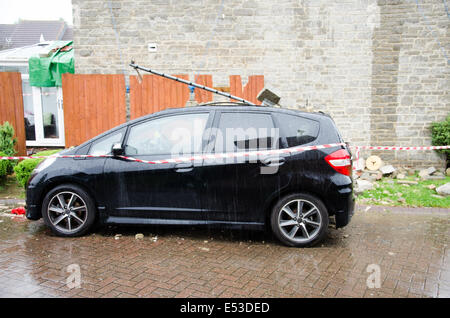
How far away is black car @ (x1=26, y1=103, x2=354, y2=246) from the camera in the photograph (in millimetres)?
4812

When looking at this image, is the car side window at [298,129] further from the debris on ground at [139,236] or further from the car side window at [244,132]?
the debris on ground at [139,236]

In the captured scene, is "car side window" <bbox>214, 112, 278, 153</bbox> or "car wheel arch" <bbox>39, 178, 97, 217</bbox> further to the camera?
"car wheel arch" <bbox>39, 178, 97, 217</bbox>

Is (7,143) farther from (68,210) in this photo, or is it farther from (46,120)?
(68,210)

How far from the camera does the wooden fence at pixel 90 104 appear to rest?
9.98 m

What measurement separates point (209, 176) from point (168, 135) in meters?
0.80

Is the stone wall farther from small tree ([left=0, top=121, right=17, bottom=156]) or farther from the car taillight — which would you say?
the car taillight

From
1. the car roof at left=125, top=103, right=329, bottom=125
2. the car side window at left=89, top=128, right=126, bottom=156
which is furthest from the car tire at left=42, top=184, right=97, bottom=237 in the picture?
the car roof at left=125, top=103, right=329, bottom=125

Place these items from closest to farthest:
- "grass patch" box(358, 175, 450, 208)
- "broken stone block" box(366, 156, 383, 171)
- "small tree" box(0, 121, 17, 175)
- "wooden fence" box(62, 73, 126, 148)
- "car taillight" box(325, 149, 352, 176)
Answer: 1. "car taillight" box(325, 149, 352, 176)
2. "grass patch" box(358, 175, 450, 208)
3. "small tree" box(0, 121, 17, 175)
4. "wooden fence" box(62, 73, 126, 148)
5. "broken stone block" box(366, 156, 383, 171)

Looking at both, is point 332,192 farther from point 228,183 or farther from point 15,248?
point 15,248

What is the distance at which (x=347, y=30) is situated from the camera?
10.2 metres

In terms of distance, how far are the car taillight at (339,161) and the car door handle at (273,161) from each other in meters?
0.56

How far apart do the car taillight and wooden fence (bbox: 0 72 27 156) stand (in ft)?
26.0
